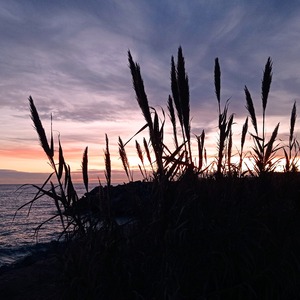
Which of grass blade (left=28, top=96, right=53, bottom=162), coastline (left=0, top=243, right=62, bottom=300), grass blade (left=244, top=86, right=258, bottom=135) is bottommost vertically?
coastline (left=0, top=243, right=62, bottom=300)

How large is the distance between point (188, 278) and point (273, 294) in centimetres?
80

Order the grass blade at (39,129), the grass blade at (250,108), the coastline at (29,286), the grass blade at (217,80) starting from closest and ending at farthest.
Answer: the grass blade at (39,129)
the coastline at (29,286)
the grass blade at (217,80)
the grass blade at (250,108)

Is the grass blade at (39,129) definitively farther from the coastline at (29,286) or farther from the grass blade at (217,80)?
the grass blade at (217,80)

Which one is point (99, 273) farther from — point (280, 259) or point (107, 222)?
point (280, 259)

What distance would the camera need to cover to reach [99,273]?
2213mm

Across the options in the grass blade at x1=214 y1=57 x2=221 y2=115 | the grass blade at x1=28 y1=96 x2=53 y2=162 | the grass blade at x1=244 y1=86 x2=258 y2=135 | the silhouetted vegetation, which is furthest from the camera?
the grass blade at x1=244 y1=86 x2=258 y2=135

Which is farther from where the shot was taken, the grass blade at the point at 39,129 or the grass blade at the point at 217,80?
the grass blade at the point at 217,80

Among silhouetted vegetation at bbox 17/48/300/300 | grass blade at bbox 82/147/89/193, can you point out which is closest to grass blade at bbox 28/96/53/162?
silhouetted vegetation at bbox 17/48/300/300

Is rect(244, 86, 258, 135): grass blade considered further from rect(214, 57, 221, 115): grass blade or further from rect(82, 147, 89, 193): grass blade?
rect(82, 147, 89, 193): grass blade

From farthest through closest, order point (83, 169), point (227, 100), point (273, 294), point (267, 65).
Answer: point (267, 65) < point (227, 100) < point (83, 169) < point (273, 294)

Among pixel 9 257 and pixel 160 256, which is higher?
pixel 160 256

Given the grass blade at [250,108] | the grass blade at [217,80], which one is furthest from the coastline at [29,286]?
the grass blade at [250,108]

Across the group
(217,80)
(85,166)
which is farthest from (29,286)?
(217,80)

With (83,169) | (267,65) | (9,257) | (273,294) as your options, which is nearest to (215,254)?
(273,294)
